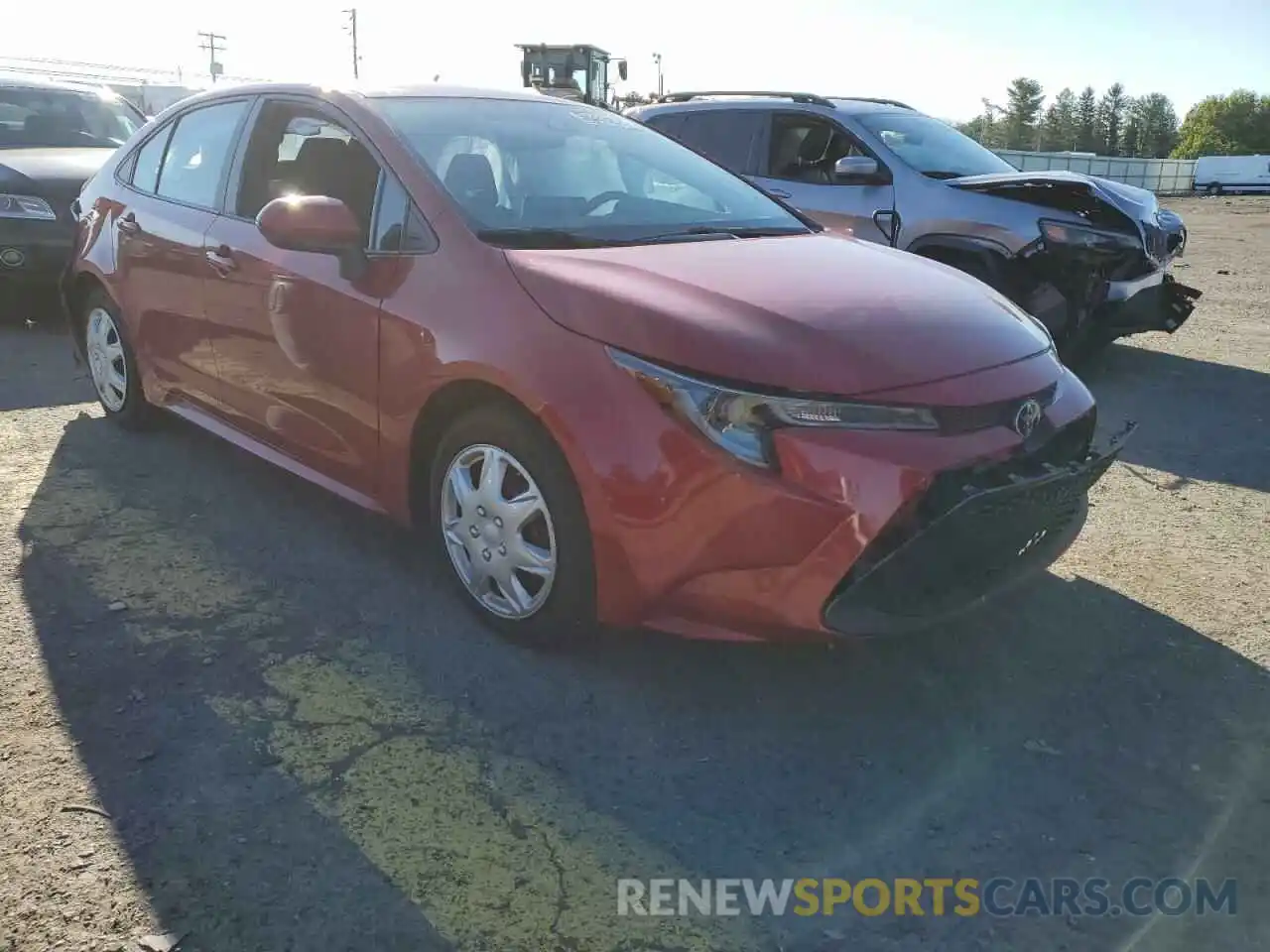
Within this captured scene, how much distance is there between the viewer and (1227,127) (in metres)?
97.3

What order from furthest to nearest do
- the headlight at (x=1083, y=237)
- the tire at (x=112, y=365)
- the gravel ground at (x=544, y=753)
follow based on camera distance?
the headlight at (x=1083, y=237) < the tire at (x=112, y=365) < the gravel ground at (x=544, y=753)

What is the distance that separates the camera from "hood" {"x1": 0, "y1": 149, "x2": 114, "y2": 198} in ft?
24.4

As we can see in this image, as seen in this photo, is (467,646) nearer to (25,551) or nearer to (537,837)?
(537,837)

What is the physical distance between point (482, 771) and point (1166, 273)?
6.04m

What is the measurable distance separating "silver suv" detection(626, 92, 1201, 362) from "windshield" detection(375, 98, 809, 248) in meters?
1.84

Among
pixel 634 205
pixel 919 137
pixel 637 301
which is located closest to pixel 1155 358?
pixel 919 137

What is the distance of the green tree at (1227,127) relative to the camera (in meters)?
93.4

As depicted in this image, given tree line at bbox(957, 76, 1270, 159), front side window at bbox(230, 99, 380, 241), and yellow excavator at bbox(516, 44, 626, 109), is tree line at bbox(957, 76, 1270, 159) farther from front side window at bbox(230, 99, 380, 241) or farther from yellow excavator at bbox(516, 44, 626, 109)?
front side window at bbox(230, 99, 380, 241)

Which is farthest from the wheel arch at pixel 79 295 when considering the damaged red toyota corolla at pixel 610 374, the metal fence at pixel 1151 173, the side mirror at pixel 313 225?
the metal fence at pixel 1151 173

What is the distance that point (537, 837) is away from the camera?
2307 millimetres

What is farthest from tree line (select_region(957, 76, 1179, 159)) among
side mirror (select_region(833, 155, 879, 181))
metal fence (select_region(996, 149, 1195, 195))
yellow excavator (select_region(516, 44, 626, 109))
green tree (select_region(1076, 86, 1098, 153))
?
side mirror (select_region(833, 155, 879, 181))

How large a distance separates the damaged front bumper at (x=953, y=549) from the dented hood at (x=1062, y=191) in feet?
13.9

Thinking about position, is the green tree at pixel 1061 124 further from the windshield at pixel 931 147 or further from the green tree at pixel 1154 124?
the windshield at pixel 931 147

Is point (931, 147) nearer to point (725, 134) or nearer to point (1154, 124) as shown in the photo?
point (725, 134)
